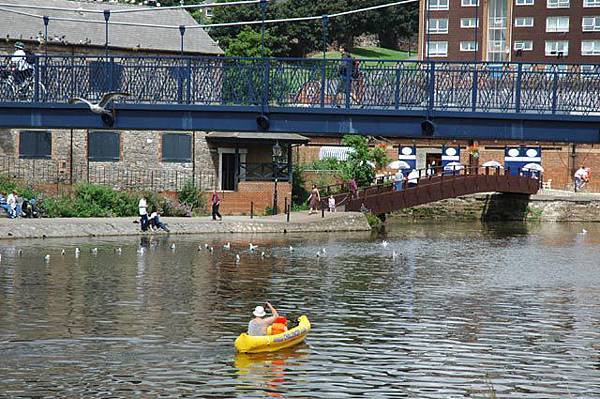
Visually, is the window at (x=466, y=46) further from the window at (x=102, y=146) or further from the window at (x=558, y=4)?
the window at (x=102, y=146)

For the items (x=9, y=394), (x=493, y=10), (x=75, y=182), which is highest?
(x=493, y=10)

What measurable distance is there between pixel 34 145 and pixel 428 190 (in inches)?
910

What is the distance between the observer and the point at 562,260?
57469mm

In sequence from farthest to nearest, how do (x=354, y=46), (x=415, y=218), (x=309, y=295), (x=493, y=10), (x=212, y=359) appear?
(x=354, y=46)
(x=493, y=10)
(x=415, y=218)
(x=309, y=295)
(x=212, y=359)

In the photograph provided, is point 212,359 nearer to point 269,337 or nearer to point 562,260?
point 269,337

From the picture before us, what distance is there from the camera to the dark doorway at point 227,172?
76.0 metres

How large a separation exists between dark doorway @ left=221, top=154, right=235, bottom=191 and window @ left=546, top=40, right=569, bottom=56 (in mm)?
46126

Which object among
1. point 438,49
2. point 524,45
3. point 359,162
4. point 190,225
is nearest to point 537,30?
point 524,45

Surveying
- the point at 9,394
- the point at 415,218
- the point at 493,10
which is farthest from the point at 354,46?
the point at 9,394

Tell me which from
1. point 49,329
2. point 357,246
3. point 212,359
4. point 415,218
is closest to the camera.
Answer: point 212,359

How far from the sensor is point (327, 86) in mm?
46094

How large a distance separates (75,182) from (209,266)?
77.5ft

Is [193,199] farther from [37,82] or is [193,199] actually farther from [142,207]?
[37,82]

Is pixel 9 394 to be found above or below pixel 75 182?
below
